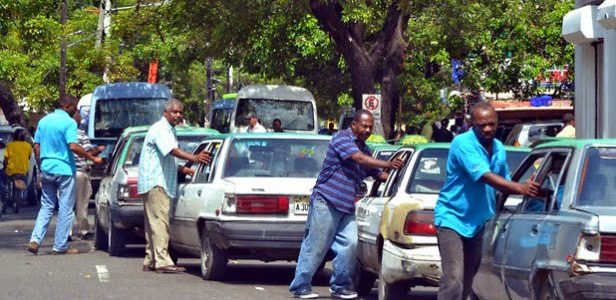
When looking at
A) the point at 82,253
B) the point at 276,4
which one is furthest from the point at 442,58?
the point at 82,253

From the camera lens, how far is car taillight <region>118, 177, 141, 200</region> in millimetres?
16469

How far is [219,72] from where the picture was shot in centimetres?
9275

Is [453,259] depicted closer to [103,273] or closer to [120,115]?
[103,273]

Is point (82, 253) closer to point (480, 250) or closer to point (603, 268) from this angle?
point (480, 250)

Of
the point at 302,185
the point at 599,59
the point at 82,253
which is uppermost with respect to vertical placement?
the point at 599,59

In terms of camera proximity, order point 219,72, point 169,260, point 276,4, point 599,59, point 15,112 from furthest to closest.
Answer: point 219,72
point 15,112
point 276,4
point 599,59
point 169,260

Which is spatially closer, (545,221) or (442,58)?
(545,221)

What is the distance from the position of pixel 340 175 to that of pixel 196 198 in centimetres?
259

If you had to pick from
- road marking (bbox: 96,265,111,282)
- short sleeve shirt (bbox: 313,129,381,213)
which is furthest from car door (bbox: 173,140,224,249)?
short sleeve shirt (bbox: 313,129,381,213)

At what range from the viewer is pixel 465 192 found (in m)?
9.38

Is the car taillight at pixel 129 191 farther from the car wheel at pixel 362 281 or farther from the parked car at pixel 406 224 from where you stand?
the parked car at pixel 406 224

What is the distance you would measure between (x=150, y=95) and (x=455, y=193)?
92.4 ft

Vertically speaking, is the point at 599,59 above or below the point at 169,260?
above

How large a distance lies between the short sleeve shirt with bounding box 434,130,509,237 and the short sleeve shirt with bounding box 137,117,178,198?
561cm
